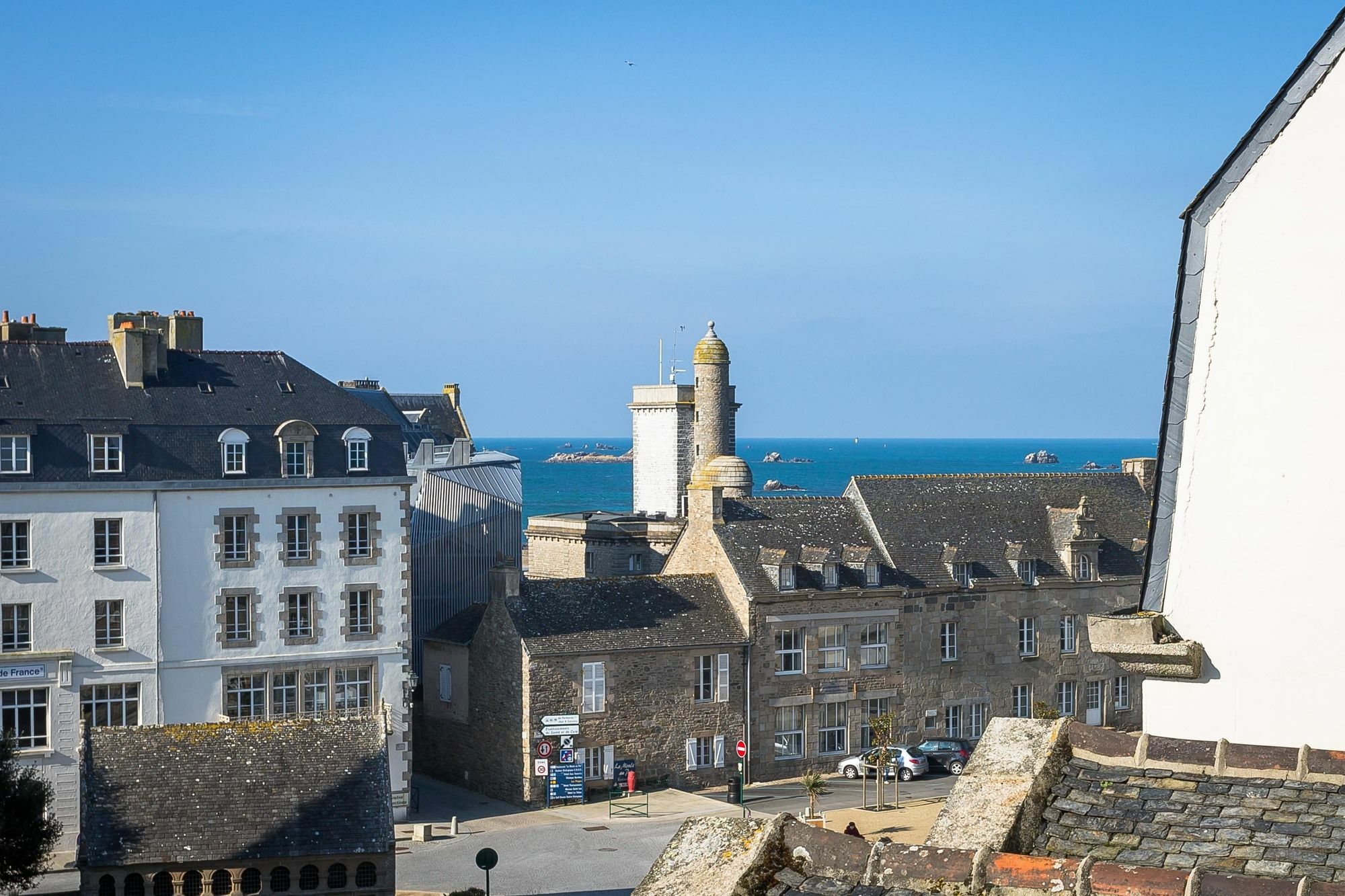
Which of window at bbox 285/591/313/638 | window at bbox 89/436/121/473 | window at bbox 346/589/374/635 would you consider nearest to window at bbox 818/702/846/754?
window at bbox 346/589/374/635

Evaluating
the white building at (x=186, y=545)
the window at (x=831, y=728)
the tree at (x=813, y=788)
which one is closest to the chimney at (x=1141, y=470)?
the window at (x=831, y=728)

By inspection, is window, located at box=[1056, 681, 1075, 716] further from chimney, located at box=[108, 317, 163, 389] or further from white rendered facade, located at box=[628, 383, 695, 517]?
chimney, located at box=[108, 317, 163, 389]

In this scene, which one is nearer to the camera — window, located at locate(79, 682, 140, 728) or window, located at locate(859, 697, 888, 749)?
window, located at locate(79, 682, 140, 728)

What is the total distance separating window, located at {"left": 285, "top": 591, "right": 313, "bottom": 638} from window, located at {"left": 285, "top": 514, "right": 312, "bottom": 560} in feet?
3.25

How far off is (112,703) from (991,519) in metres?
29.2

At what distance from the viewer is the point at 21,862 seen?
102 ft

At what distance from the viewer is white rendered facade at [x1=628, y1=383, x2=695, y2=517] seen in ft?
237

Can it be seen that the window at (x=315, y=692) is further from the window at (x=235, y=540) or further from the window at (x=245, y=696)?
the window at (x=235, y=540)

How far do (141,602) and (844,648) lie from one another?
68.4 feet

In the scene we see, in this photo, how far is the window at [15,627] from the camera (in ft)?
136

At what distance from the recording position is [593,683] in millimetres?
47094

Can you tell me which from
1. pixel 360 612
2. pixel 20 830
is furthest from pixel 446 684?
pixel 20 830

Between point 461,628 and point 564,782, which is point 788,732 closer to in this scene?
point 564,782

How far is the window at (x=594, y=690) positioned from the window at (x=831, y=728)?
7327mm
